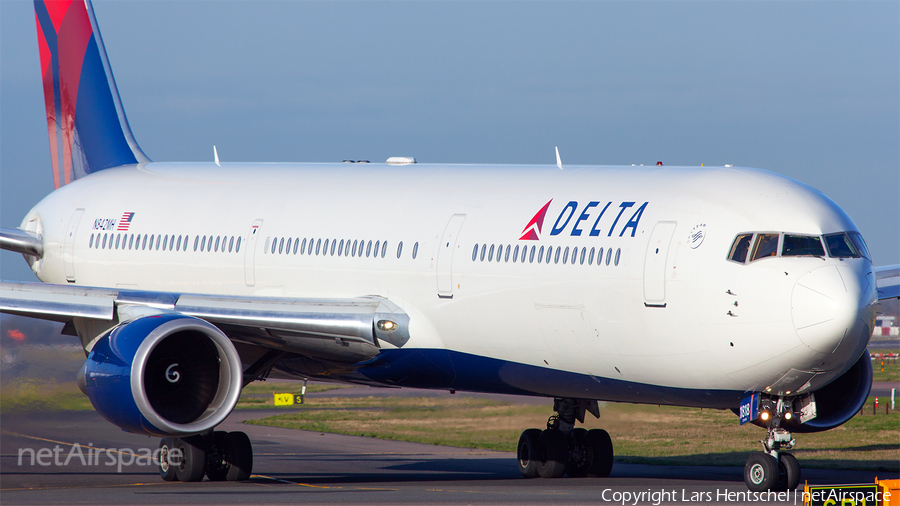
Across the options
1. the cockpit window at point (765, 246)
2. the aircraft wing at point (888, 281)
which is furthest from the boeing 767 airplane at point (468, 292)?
the aircraft wing at point (888, 281)

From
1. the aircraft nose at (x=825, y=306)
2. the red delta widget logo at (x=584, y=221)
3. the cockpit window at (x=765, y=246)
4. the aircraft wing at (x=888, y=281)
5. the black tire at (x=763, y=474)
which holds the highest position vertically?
the red delta widget logo at (x=584, y=221)

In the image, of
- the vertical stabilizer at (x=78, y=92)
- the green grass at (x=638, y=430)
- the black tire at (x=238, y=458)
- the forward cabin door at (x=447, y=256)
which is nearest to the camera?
the forward cabin door at (x=447, y=256)

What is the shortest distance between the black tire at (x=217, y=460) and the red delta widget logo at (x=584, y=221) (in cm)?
664

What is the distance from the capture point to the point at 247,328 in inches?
783

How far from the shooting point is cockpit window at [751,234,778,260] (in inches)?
613

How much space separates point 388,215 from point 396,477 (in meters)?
4.73

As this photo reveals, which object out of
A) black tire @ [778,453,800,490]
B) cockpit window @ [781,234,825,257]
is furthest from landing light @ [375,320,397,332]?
cockpit window @ [781,234,825,257]

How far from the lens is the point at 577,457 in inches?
880

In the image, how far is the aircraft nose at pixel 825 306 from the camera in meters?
14.9

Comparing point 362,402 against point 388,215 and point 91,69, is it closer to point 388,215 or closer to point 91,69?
point 91,69

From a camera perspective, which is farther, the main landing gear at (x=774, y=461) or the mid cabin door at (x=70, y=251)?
the mid cabin door at (x=70, y=251)

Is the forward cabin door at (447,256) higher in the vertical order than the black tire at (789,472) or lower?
higher

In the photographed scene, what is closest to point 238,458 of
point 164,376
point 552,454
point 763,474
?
point 164,376

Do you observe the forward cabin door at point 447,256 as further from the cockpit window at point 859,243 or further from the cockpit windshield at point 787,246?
the cockpit window at point 859,243
